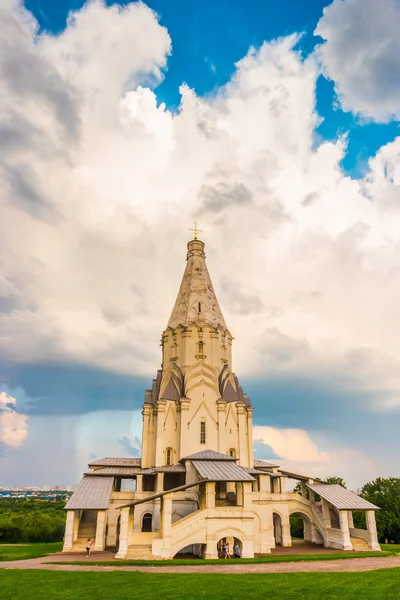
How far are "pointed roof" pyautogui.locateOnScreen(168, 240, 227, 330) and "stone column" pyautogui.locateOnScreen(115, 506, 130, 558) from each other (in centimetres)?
1802

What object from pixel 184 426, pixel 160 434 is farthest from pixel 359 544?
pixel 160 434

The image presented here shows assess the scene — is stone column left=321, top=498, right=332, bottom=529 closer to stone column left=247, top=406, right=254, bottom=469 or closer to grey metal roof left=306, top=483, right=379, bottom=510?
grey metal roof left=306, top=483, right=379, bottom=510

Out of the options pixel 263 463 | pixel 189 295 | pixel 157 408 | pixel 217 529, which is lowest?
pixel 217 529

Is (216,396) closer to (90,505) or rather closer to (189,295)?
(189,295)

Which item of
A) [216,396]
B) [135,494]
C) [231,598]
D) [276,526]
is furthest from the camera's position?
[216,396]

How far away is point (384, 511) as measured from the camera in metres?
38.7

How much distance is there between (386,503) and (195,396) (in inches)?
855

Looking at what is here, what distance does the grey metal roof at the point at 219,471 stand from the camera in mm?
25234

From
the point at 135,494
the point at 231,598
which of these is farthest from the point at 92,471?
the point at 231,598

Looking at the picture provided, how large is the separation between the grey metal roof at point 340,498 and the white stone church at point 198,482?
0.27 feet

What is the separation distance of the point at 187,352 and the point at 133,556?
1799 centimetres

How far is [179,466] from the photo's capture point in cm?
3206

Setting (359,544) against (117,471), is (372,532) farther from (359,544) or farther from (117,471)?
(117,471)

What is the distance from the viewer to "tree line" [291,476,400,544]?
120 feet
